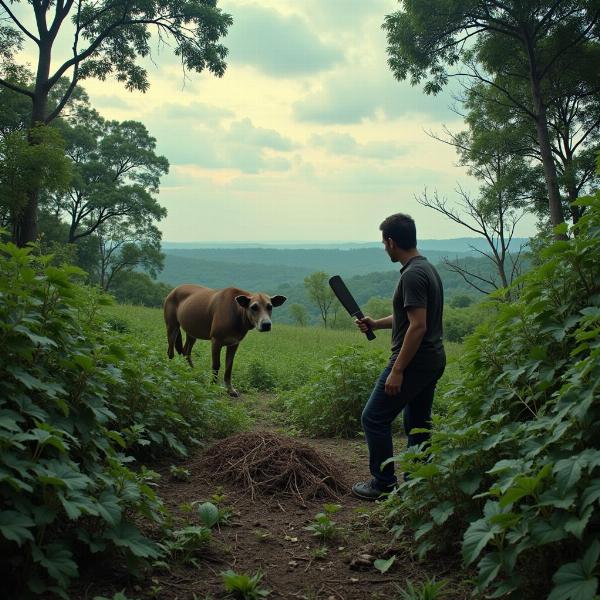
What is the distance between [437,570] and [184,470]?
2.72 metres

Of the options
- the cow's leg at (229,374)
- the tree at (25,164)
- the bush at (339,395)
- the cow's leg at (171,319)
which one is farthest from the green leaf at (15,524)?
the tree at (25,164)

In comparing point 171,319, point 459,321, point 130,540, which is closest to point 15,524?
point 130,540

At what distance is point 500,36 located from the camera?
20.1 metres

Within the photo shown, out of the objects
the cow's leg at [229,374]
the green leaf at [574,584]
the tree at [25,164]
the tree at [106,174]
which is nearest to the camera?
the green leaf at [574,584]

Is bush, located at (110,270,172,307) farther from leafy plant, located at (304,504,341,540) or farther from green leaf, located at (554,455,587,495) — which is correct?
green leaf, located at (554,455,587,495)

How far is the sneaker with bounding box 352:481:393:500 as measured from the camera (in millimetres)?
5195

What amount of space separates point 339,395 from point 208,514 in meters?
4.01

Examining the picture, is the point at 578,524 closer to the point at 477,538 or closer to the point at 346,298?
the point at 477,538

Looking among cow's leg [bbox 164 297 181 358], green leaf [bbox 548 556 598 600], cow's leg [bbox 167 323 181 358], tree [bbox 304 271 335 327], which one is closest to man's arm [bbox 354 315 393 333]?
green leaf [bbox 548 556 598 600]

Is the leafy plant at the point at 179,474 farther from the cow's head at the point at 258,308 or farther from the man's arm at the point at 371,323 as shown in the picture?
the cow's head at the point at 258,308

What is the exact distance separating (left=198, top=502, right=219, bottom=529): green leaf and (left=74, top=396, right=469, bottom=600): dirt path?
0.08m

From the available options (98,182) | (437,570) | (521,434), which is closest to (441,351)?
(521,434)

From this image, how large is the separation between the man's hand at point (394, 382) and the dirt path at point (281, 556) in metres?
0.99

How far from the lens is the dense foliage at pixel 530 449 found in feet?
8.84
